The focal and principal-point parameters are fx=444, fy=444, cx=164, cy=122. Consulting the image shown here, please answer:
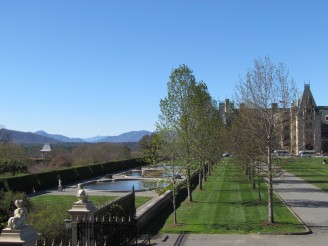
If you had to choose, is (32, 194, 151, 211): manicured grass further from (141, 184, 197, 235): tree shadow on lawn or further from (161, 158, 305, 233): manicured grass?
(161, 158, 305, 233): manicured grass

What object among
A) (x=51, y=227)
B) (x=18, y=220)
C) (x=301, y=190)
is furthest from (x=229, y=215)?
(x=18, y=220)

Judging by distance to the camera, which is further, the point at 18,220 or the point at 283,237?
the point at 283,237

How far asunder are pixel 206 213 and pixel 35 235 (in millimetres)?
14477

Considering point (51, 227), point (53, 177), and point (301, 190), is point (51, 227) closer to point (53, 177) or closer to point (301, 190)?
point (301, 190)

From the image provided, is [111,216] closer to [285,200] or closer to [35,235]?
[35,235]

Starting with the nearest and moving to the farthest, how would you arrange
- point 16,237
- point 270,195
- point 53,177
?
point 16,237, point 270,195, point 53,177

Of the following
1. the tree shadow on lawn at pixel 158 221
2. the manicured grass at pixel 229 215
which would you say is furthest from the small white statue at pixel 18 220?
the manicured grass at pixel 229 215

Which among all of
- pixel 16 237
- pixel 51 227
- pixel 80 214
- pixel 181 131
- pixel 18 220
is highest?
pixel 181 131

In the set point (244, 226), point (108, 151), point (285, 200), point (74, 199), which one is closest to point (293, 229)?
point (244, 226)

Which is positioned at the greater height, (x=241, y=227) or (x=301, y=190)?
(x=301, y=190)

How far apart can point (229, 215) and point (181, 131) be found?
486cm

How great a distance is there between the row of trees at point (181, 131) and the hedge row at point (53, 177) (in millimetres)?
8677

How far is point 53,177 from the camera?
3922 cm

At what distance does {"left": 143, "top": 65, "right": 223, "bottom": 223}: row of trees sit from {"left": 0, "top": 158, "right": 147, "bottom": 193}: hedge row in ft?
28.5
